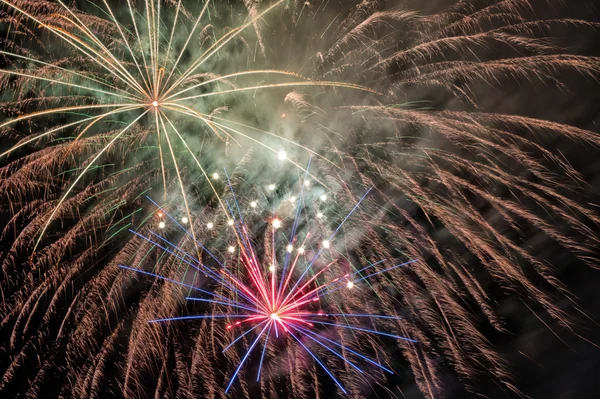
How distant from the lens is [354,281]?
16.9 feet

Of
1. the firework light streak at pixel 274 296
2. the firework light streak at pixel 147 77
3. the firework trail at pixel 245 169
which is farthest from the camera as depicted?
the firework light streak at pixel 274 296

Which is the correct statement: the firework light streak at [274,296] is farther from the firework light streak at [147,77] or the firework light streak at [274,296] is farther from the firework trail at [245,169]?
the firework light streak at [147,77]

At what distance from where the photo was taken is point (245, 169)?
202 inches

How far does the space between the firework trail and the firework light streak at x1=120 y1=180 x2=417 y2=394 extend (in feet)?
0.44

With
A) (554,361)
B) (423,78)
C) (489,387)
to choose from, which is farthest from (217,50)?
(554,361)

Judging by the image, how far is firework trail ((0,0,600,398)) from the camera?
4898mm

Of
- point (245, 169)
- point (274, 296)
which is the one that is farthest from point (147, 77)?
point (274, 296)

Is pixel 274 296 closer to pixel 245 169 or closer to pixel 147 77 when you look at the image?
pixel 245 169

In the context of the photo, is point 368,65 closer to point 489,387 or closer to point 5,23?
point 5,23

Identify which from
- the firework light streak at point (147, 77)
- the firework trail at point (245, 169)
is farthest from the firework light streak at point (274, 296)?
the firework light streak at point (147, 77)

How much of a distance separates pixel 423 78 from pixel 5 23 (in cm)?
682

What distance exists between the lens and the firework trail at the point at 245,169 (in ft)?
16.1

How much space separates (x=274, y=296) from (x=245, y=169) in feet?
7.37

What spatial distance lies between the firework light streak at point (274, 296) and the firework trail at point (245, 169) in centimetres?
14
